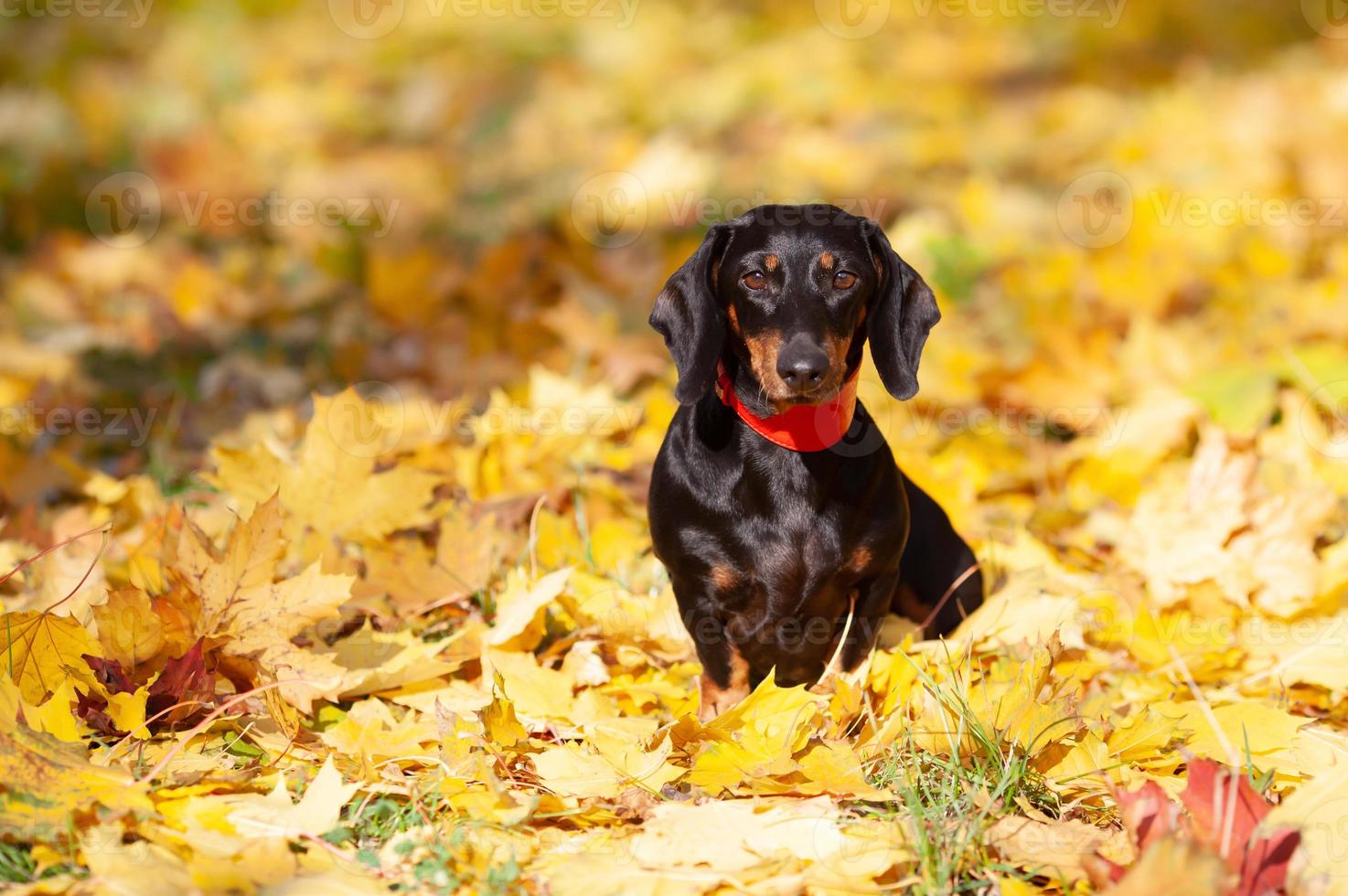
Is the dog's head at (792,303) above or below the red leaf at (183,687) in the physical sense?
above

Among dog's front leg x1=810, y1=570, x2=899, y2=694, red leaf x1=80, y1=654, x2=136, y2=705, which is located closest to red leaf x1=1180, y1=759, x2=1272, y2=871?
dog's front leg x1=810, y1=570, x2=899, y2=694

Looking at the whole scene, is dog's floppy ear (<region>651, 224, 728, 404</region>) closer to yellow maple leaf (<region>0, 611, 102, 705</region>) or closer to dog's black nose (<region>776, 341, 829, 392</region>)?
dog's black nose (<region>776, 341, 829, 392</region>)

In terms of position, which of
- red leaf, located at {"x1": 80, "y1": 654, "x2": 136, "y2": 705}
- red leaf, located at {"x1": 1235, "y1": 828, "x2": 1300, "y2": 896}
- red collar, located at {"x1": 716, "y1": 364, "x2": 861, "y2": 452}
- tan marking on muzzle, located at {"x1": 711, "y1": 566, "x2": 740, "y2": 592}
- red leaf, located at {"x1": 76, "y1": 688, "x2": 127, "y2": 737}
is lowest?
red leaf, located at {"x1": 1235, "y1": 828, "x2": 1300, "y2": 896}

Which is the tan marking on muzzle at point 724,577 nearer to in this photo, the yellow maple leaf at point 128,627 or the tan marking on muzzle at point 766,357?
the tan marking on muzzle at point 766,357

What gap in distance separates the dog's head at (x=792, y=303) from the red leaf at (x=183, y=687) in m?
1.00

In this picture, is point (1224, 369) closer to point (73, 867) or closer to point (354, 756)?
point (354, 756)

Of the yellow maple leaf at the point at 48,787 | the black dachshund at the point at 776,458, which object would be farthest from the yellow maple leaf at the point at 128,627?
the black dachshund at the point at 776,458

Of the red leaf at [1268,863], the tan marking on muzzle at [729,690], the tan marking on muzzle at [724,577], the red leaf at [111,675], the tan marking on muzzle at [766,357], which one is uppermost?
the tan marking on muzzle at [766,357]

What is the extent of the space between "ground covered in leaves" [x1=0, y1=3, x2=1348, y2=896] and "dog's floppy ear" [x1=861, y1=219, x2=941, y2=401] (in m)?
0.58

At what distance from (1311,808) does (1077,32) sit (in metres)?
8.49

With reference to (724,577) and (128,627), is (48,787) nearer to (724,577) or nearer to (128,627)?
(128,627)

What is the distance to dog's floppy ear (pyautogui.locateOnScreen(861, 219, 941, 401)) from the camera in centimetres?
251

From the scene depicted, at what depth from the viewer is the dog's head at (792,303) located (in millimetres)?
2357

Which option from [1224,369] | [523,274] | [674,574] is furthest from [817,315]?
[523,274]
